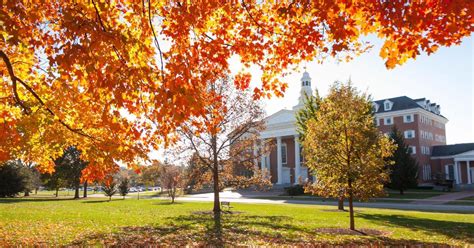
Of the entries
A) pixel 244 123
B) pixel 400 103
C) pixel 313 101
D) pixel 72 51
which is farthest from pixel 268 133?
pixel 72 51

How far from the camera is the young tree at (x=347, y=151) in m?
15.0

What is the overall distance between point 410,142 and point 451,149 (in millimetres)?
7514

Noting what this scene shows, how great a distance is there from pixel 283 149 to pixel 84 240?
55.4 meters

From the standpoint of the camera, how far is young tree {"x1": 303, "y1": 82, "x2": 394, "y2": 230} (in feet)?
49.1

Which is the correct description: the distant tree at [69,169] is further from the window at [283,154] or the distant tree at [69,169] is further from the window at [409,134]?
the window at [409,134]

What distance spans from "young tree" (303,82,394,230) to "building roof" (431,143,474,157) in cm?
4944

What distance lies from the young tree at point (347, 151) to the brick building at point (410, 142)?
37.3m

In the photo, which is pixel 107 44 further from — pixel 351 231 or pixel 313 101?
pixel 313 101

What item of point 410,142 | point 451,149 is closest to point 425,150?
point 410,142

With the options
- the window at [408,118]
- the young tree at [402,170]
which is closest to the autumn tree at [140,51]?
the young tree at [402,170]

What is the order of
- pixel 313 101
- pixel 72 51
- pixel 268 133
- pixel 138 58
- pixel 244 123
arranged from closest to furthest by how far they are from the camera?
pixel 72 51
pixel 138 58
pixel 244 123
pixel 313 101
pixel 268 133

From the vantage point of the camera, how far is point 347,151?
1545cm

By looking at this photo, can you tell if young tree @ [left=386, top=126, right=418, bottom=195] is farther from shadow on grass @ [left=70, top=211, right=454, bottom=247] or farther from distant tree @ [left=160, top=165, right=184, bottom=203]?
shadow on grass @ [left=70, top=211, right=454, bottom=247]

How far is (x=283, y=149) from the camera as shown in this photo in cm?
6569
